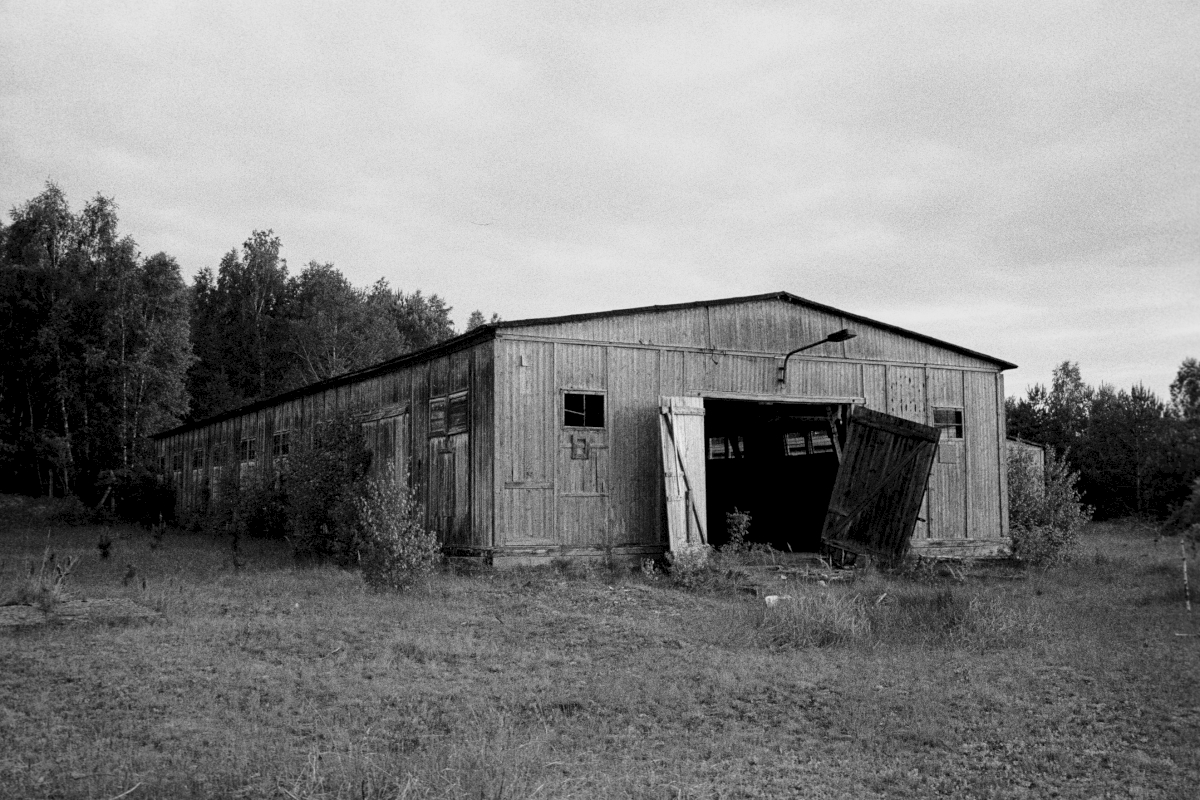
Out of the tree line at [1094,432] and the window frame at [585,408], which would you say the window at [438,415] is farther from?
the tree line at [1094,432]

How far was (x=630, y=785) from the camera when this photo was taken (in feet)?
21.3

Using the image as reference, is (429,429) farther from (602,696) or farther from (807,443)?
(602,696)

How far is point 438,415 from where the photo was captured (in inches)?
787

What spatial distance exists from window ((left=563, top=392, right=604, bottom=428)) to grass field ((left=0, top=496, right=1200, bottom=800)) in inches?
155

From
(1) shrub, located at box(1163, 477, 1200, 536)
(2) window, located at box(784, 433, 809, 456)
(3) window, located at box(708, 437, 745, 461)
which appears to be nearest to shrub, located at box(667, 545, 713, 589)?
(2) window, located at box(784, 433, 809, 456)

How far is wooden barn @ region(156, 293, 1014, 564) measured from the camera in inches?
711

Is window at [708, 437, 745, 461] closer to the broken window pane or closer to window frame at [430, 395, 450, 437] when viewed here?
the broken window pane

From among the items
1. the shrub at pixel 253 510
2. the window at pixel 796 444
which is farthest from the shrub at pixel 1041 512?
the shrub at pixel 253 510

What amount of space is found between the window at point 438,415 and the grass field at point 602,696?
5098 millimetres

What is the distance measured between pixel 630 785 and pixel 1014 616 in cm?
770

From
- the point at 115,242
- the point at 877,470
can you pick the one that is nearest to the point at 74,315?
the point at 115,242

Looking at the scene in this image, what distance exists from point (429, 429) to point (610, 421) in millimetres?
3989

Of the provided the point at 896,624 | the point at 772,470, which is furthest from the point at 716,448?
the point at 896,624

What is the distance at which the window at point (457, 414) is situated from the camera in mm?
18922
